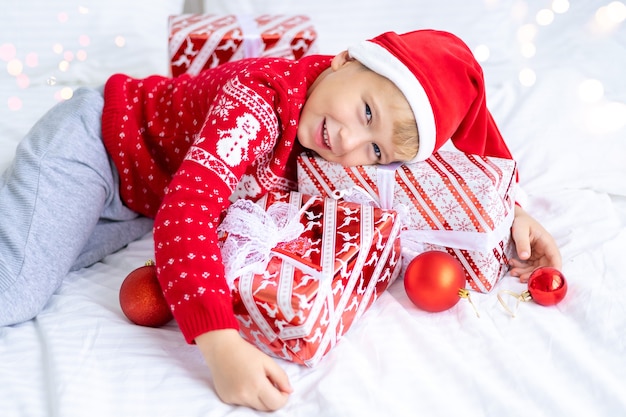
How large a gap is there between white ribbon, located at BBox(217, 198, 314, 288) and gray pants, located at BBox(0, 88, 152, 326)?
307 millimetres

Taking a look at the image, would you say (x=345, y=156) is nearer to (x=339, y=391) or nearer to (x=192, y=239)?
(x=192, y=239)

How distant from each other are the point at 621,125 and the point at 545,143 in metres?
0.27

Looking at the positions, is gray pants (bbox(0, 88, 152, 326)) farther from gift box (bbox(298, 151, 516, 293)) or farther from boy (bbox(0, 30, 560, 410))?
gift box (bbox(298, 151, 516, 293))

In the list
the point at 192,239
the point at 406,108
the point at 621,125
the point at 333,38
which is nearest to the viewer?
the point at 192,239

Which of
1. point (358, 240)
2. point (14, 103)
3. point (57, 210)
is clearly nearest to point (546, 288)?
point (358, 240)

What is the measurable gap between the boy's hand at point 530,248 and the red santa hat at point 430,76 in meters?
0.23

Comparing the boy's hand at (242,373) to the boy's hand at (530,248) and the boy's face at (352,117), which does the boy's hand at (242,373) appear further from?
the boy's hand at (530,248)

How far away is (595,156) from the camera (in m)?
1.50

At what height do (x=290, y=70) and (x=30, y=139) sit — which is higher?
(x=290, y=70)

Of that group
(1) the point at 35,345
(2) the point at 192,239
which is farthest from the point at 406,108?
(1) the point at 35,345

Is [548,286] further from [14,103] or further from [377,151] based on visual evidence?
[14,103]

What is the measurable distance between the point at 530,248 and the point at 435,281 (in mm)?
286

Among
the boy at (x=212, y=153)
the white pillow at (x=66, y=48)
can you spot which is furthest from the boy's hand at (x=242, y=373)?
the white pillow at (x=66, y=48)

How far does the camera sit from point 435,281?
0.99m
